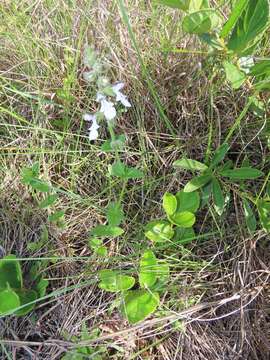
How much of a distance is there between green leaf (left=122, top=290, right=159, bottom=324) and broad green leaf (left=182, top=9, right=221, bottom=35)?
52cm

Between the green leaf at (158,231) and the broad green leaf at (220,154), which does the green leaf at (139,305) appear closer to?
the green leaf at (158,231)

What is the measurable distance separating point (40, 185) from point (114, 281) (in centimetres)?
26

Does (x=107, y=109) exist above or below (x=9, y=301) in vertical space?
above

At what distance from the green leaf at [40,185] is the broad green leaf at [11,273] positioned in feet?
0.56

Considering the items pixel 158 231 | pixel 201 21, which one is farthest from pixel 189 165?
pixel 201 21

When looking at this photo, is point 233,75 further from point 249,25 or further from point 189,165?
point 189,165

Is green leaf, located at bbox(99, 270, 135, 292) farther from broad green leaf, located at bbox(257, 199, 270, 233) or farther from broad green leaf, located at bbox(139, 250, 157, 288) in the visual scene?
broad green leaf, located at bbox(257, 199, 270, 233)

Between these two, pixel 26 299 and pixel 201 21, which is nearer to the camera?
pixel 201 21

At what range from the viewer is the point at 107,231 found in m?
1.06

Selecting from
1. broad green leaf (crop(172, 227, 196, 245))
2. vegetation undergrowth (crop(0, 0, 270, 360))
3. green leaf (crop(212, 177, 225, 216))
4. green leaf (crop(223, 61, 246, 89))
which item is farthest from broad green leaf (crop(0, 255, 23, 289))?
green leaf (crop(223, 61, 246, 89))

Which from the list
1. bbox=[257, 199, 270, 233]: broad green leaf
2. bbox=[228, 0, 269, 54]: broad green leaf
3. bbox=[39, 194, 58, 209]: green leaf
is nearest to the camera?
bbox=[228, 0, 269, 54]: broad green leaf

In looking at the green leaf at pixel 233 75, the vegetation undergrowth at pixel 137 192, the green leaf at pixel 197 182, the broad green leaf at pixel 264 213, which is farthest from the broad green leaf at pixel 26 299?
the green leaf at pixel 233 75

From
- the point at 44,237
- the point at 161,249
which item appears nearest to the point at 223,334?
the point at 161,249

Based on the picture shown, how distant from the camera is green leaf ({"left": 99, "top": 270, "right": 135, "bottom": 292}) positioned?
1050 mm
